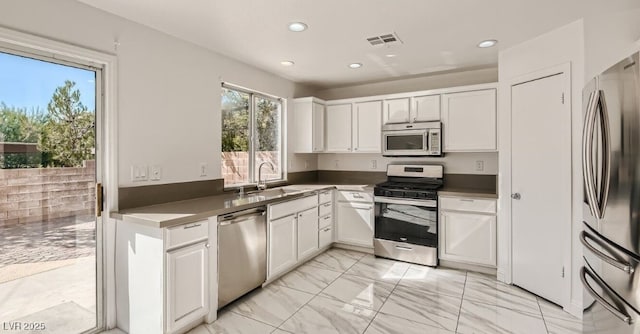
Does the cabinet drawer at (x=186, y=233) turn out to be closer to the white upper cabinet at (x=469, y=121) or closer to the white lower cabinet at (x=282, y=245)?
the white lower cabinet at (x=282, y=245)

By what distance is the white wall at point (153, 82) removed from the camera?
2.02 meters

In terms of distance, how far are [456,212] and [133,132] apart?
3.28m

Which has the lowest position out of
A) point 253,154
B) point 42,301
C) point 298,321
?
point 298,321

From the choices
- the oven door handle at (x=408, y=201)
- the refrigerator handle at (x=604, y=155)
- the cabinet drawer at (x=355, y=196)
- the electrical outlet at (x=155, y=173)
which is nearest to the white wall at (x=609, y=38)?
the refrigerator handle at (x=604, y=155)

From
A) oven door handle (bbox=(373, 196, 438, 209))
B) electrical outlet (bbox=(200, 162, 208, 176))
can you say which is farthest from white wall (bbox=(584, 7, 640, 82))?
electrical outlet (bbox=(200, 162, 208, 176))

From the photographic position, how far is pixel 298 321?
2424mm

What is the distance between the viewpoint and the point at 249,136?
382 centimetres

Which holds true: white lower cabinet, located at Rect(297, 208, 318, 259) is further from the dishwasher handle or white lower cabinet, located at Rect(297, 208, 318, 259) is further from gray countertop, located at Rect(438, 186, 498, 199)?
gray countertop, located at Rect(438, 186, 498, 199)

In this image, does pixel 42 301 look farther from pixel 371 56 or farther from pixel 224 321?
pixel 371 56

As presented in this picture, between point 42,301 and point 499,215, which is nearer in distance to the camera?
point 42,301

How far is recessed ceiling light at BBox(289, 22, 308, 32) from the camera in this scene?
2.51 meters

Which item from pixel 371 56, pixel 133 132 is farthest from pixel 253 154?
pixel 371 56

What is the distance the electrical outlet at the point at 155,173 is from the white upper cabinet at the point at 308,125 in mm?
2132

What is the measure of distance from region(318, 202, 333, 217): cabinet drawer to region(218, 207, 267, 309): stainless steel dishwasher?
109cm
